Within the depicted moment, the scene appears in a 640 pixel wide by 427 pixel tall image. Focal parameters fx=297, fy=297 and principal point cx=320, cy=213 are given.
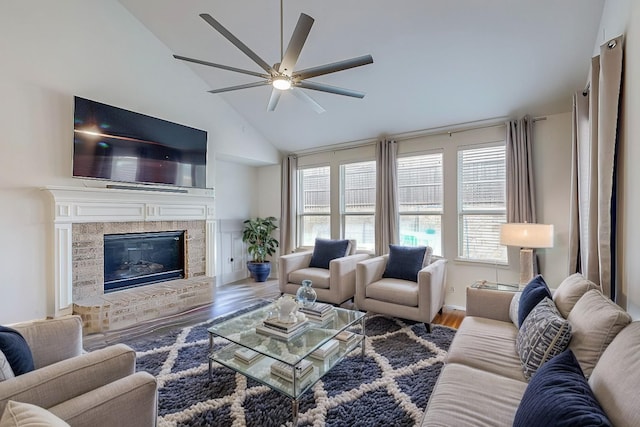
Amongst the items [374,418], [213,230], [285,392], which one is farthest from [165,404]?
[213,230]

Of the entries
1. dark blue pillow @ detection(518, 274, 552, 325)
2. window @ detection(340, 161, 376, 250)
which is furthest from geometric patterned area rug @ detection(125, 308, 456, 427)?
window @ detection(340, 161, 376, 250)

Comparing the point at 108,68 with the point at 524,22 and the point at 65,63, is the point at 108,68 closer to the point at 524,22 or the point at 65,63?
the point at 65,63

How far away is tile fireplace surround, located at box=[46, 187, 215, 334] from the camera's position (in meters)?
3.10

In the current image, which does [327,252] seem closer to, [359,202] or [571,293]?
[359,202]

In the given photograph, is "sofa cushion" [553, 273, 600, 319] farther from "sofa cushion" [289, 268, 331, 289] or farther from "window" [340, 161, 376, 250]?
"window" [340, 161, 376, 250]

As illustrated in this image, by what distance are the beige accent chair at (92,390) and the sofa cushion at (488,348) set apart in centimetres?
156

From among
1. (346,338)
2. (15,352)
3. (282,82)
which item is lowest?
(346,338)

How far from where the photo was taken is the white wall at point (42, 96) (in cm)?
285

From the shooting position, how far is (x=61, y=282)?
3.09 metres

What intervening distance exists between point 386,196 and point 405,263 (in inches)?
46.4

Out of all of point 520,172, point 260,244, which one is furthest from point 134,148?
point 520,172

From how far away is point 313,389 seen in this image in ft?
6.70

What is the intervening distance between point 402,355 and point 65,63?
14.6 ft

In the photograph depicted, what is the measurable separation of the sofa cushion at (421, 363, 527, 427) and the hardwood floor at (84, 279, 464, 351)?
6.21 ft
